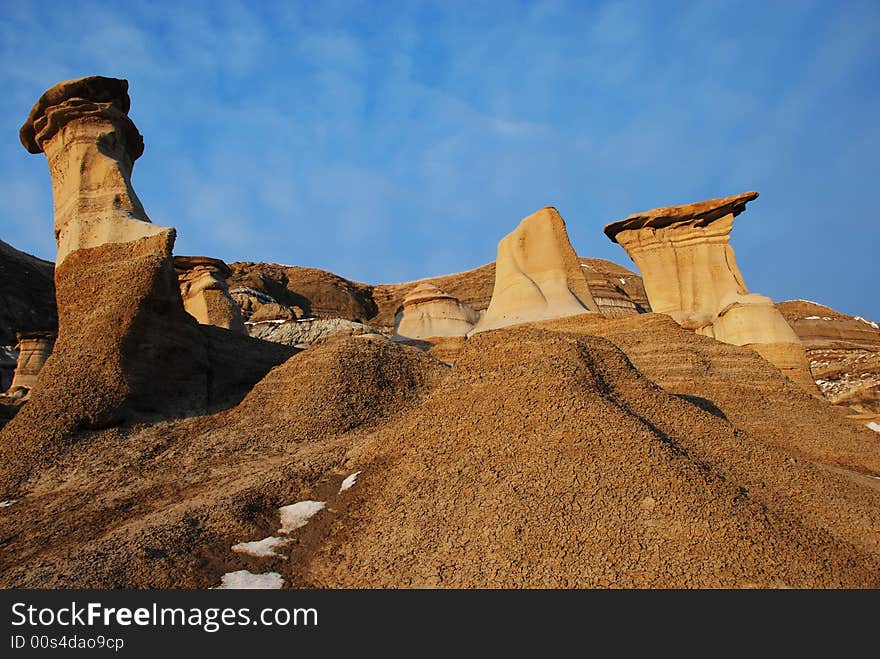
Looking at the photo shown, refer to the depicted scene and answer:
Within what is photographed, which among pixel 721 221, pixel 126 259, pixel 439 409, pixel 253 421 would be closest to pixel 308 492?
pixel 439 409

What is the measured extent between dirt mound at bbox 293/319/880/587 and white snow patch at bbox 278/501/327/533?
0.24m

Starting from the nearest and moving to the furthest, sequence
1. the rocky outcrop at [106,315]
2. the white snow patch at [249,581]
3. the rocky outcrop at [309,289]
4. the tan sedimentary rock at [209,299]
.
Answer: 1. the white snow patch at [249,581]
2. the rocky outcrop at [106,315]
3. the tan sedimentary rock at [209,299]
4. the rocky outcrop at [309,289]

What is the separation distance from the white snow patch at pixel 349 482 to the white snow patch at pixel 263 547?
826 mm

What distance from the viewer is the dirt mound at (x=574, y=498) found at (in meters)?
3.85

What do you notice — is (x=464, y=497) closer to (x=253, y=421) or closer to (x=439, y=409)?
(x=439, y=409)

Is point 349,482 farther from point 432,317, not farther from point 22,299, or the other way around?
point 22,299

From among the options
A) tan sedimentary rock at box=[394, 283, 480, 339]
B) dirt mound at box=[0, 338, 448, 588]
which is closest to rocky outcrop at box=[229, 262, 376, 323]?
tan sedimentary rock at box=[394, 283, 480, 339]

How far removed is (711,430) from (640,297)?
42917 mm

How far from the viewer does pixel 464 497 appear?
4691 mm

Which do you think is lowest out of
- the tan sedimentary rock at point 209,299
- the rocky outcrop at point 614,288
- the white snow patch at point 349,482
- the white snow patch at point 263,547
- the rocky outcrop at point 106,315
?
the white snow patch at point 263,547

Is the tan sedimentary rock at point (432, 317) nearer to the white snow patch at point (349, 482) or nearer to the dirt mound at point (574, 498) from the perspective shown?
the dirt mound at point (574, 498)

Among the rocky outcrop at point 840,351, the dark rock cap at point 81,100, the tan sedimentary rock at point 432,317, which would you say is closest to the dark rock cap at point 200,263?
the dark rock cap at point 81,100

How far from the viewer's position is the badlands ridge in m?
4.07

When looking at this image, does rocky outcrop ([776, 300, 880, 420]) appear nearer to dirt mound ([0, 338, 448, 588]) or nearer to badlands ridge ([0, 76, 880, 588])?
badlands ridge ([0, 76, 880, 588])
